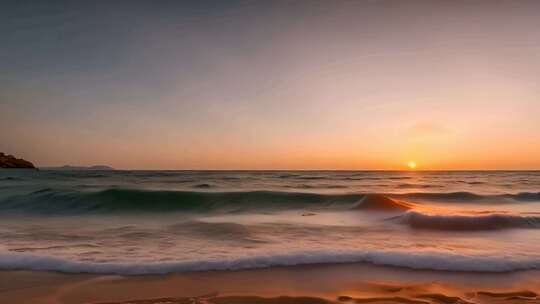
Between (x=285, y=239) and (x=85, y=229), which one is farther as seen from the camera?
(x=85, y=229)

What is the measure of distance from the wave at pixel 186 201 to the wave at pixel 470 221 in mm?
2701

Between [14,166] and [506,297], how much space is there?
119 metres

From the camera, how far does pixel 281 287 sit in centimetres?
418

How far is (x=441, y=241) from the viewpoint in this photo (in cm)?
711

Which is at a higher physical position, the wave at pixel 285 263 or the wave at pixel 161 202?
the wave at pixel 285 263

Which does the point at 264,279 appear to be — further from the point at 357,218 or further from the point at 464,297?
the point at 357,218

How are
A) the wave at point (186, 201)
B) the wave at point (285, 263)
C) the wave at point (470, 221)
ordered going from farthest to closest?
the wave at point (186, 201) < the wave at point (470, 221) < the wave at point (285, 263)

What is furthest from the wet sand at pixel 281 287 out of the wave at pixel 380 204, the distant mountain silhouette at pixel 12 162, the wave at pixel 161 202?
the distant mountain silhouette at pixel 12 162

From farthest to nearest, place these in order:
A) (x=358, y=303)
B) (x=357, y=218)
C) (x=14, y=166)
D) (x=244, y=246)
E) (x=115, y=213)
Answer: (x=14, y=166) < (x=115, y=213) < (x=357, y=218) < (x=244, y=246) < (x=358, y=303)

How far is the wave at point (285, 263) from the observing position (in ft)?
15.7

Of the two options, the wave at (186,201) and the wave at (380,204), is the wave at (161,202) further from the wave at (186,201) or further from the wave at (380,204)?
the wave at (380,204)

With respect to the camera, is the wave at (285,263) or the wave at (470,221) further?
the wave at (470,221)

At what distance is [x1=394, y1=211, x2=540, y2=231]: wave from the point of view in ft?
29.4

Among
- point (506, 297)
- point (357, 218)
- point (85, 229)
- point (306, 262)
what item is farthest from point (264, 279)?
point (357, 218)
